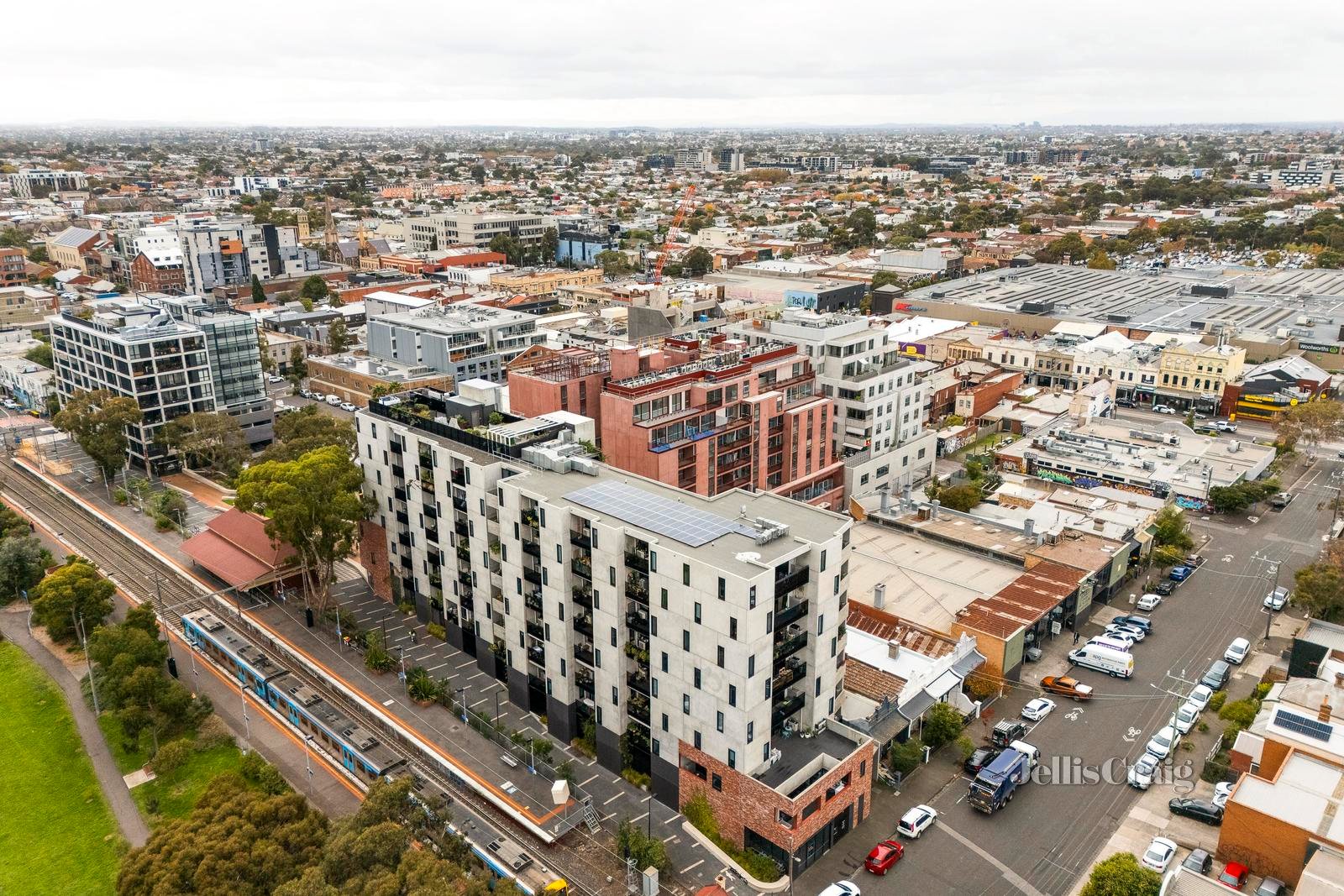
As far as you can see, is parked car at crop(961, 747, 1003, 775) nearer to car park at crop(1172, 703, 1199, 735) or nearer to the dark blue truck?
the dark blue truck

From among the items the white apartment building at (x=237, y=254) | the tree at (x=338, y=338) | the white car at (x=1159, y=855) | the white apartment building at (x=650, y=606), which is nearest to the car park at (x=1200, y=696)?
the white car at (x=1159, y=855)

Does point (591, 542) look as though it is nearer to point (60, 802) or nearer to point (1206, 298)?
point (60, 802)

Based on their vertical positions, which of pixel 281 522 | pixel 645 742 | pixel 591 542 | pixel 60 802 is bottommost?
pixel 60 802

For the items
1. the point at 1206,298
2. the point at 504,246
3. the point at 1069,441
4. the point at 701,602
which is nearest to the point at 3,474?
the point at 701,602

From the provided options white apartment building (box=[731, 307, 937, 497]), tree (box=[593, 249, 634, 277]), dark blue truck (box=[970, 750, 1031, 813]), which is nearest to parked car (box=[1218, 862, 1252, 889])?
dark blue truck (box=[970, 750, 1031, 813])

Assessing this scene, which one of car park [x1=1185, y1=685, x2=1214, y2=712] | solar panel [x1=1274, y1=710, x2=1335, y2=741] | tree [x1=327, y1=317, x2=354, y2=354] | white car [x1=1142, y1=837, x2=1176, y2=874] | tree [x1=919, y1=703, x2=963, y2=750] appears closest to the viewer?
white car [x1=1142, y1=837, x2=1176, y2=874]

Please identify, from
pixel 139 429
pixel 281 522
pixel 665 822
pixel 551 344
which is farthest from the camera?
pixel 551 344

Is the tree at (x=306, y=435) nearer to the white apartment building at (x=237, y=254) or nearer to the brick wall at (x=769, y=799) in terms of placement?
the brick wall at (x=769, y=799)
